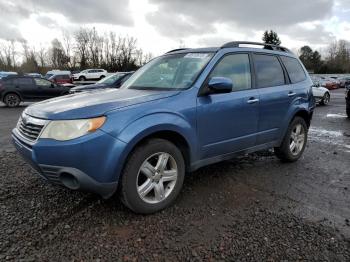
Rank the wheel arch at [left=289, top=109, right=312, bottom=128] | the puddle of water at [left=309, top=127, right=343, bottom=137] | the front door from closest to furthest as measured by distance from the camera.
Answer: the front door, the wheel arch at [left=289, top=109, right=312, bottom=128], the puddle of water at [left=309, top=127, right=343, bottom=137]

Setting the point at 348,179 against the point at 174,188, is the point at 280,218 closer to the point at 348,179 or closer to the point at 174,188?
the point at 174,188

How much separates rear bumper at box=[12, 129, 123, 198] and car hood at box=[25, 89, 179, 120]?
0.83ft

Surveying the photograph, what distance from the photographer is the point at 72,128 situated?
9.39 feet

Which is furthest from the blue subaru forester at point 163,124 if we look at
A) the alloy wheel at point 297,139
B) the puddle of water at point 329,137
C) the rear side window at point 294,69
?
the puddle of water at point 329,137

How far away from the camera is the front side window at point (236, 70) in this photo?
3.95 m

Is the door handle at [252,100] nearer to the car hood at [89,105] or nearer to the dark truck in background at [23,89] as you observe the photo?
the car hood at [89,105]

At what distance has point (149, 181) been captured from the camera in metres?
3.26

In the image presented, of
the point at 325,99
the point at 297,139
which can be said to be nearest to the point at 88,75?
the point at 325,99

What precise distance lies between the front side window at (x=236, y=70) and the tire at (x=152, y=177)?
1.15 metres

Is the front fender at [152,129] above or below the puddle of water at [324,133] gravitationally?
above

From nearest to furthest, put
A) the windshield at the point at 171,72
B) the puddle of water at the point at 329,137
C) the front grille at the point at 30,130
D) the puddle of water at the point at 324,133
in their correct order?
the front grille at the point at 30,130 → the windshield at the point at 171,72 → the puddle of water at the point at 329,137 → the puddle of water at the point at 324,133

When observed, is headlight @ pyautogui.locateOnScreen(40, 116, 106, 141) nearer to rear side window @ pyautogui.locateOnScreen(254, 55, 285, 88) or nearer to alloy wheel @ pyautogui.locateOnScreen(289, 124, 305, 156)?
rear side window @ pyautogui.locateOnScreen(254, 55, 285, 88)

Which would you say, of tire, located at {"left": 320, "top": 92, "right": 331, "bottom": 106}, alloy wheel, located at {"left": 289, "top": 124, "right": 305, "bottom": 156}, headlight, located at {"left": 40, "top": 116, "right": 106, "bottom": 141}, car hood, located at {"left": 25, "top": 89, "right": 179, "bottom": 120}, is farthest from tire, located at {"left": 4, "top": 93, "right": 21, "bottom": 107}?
tire, located at {"left": 320, "top": 92, "right": 331, "bottom": 106}

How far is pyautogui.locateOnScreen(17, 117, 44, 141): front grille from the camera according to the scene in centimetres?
304
